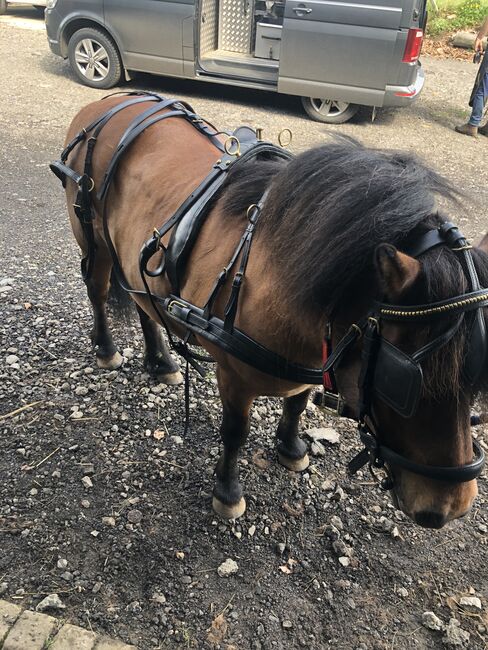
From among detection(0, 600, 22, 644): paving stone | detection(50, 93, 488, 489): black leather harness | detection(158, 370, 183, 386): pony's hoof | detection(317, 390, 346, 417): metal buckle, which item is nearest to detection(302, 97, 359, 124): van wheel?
detection(50, 93, 488, 489): black leather harness

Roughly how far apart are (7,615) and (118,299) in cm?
182

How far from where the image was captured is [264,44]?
7.88 metres

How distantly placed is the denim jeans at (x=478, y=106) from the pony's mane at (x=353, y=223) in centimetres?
684

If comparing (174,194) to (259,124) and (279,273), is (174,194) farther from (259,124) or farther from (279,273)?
(259,124)

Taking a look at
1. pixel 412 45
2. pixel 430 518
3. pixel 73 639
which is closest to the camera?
pixel 430 518

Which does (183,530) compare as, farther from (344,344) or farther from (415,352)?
(415,352)

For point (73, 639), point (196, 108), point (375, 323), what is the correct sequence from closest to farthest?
point (375, 323) < point (73, 639) < point (196, 108)

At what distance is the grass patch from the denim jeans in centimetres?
700

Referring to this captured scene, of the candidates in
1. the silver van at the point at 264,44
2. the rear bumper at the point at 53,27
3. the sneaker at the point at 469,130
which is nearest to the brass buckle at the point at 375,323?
the silver van at the point at 264,44

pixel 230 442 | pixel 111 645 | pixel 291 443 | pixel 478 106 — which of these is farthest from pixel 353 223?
pixel 478 106

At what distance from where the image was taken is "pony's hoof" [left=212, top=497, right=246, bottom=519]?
2465 millimetres

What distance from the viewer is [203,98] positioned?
8.10 meters

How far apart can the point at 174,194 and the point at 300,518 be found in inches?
63.6

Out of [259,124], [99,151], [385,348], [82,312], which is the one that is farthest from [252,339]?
[259,124]
